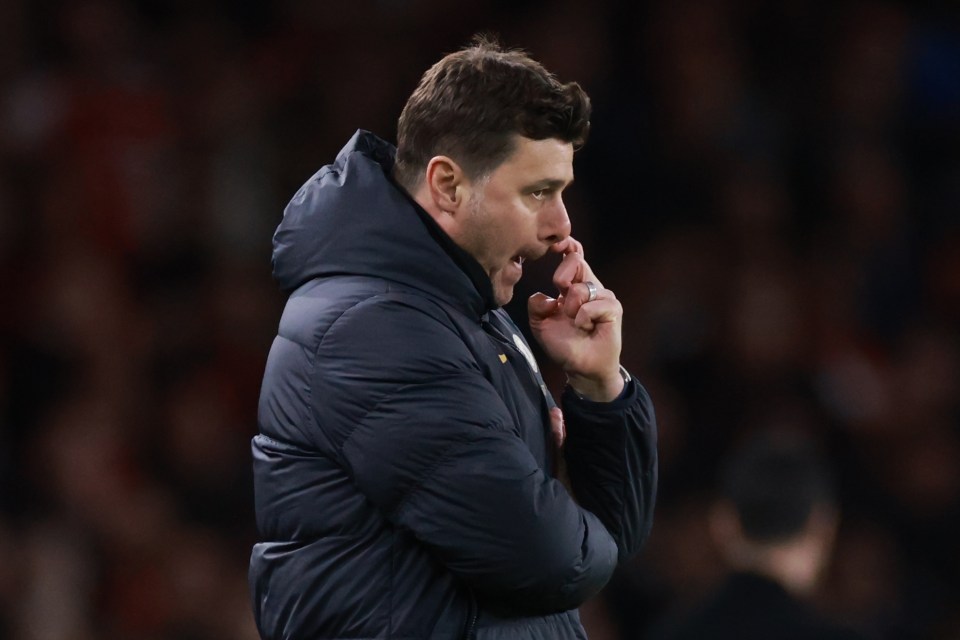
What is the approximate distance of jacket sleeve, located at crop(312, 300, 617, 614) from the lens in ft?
7.52

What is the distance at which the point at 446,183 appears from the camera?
2.48 metres

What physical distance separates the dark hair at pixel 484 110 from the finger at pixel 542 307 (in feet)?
0.96

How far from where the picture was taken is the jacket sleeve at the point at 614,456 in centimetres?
257

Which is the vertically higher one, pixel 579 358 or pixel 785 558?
pixel 579 358

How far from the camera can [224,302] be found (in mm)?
6160

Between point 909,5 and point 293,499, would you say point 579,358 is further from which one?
point 909,5

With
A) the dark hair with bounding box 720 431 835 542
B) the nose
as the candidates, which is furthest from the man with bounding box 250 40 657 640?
the dark hair with bounding box 720 431 835 542

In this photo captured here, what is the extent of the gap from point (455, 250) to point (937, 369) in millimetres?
4193

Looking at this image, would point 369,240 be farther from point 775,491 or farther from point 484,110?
point 775,491

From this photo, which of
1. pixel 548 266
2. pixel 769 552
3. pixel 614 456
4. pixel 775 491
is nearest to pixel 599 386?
pixel 614 456

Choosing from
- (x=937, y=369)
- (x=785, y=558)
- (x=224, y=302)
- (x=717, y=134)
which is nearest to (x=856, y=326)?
(x=937, y=369)

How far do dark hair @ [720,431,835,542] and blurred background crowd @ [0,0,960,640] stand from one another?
2149mm

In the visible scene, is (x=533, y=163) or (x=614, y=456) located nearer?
(x=533, y=163)

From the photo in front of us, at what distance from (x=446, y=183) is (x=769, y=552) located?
1.08 metres
